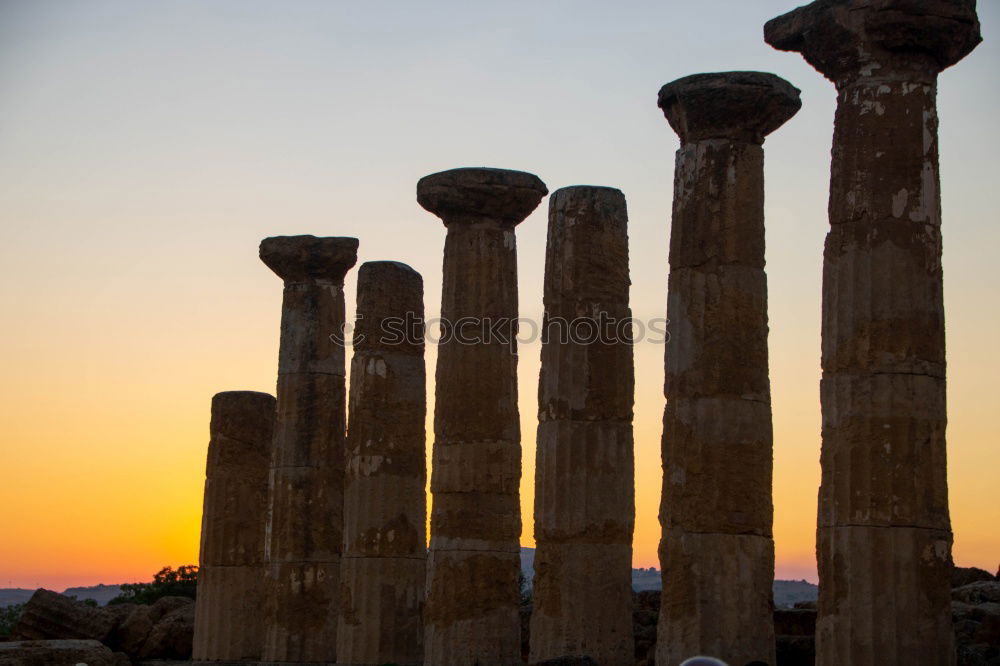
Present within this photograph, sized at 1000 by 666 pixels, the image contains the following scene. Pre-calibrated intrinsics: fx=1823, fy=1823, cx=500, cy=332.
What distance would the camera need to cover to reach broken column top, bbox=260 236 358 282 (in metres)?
33.9

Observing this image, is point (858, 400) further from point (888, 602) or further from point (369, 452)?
point (369, 452)

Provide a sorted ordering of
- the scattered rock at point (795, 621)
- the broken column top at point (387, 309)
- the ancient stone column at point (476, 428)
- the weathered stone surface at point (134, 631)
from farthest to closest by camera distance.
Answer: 1. the weathered stone surface at point (134, 631)
2. the broken column top at point (387, 309)
3. the scattered rock at point (795, 621)
4. the ancient stone column at point (476, 428)

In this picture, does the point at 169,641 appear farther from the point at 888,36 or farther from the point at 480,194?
the point at 888,36

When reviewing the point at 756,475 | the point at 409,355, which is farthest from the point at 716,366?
the point at 409,355

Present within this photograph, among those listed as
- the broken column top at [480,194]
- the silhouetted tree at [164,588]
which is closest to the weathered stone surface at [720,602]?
the broken column top at [480,194]

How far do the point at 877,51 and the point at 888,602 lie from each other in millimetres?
5862

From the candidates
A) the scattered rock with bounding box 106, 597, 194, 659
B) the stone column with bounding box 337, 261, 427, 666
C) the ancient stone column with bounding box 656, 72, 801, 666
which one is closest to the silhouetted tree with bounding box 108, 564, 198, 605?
the scattered rock with bounding box 106, 597, 194, 659

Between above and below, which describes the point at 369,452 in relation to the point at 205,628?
above

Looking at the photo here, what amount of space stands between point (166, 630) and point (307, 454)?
624cm

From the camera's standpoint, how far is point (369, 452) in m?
30.5

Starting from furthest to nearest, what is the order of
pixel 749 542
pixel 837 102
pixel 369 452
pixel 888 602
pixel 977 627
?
pixel 369 452
pixel 977 627
pixel 749 542
pixel 837 102
pixel 888 602

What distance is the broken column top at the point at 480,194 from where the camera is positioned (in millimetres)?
28344

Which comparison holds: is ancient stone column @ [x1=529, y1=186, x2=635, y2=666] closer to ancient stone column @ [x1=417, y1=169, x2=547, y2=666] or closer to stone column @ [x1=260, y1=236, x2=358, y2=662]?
ancient stone column @ [x1=417, y1=169, x2=547, y2=666]

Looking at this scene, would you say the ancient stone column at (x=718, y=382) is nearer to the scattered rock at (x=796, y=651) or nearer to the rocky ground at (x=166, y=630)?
the rocky ground at (x=166, y=630)
